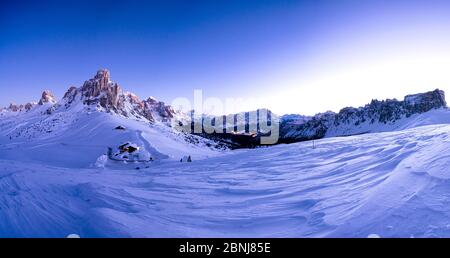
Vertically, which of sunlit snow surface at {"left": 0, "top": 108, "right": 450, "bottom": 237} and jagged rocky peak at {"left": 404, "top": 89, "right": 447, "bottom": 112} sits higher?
jagged rocky peak at {"left": 404, "top": 89, "right": 447, "bottom": 112}

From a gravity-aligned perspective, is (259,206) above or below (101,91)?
below

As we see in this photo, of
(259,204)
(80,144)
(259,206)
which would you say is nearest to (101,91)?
(80,144)

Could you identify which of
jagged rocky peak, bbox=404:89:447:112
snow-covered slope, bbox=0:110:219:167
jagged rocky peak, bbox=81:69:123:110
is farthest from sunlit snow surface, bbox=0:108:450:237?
jagged rocky peak, bbox=404:89:447:112

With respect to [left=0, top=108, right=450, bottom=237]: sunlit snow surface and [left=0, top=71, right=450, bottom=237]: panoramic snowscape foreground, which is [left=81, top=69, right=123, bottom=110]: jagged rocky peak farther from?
[left=0, top=108, right=450, bottom=237]: sunlit snow surface

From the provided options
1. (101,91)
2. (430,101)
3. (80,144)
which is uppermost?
(430,101)

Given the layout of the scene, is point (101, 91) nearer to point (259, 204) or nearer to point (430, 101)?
point (259, 204)

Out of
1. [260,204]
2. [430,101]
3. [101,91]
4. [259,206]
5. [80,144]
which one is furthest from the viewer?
A: [430,101]

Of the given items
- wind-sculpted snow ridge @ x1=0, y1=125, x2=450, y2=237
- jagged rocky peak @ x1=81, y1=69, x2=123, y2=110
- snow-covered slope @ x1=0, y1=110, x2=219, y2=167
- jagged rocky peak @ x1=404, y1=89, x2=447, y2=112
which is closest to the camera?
wind-sculpted snow ridge @ x1=0, y1=125, x2=450, y2=237

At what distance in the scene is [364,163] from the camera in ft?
37.1

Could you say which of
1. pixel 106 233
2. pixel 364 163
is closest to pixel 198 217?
pixel 106 233

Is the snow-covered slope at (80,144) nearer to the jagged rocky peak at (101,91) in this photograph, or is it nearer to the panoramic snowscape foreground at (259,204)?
the panoramic snowscape foreground at (259,204)

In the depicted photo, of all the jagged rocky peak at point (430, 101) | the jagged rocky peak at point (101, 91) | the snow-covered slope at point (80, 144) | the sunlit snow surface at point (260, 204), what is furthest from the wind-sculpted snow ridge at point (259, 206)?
the jagged rocky peak at point (430, 101)
